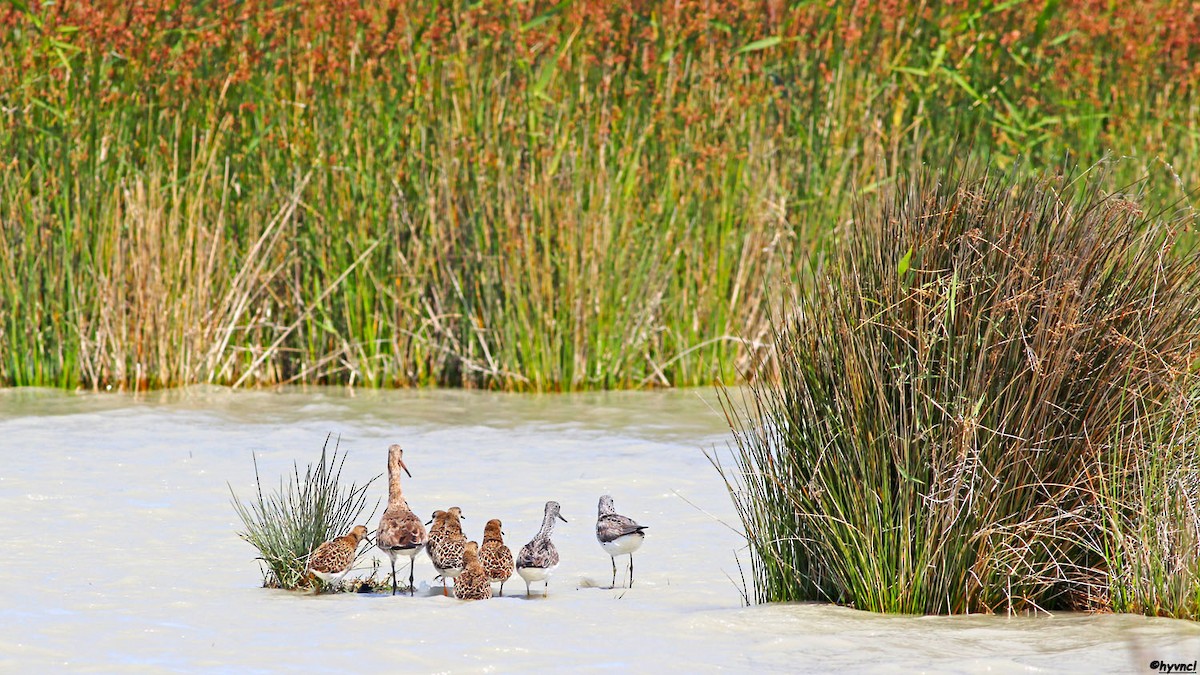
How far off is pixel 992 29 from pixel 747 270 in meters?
2.42

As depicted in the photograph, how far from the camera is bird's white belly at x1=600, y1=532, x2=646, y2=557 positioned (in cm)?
541

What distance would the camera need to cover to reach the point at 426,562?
6.14 m

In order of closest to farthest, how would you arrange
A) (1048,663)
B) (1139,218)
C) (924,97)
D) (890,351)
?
1. (1048,663)
2. (890,351)
3. (1139,218)
4. (924,97)

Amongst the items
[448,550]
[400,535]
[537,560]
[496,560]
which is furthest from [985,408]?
[400,535]

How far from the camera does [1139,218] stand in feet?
17.0

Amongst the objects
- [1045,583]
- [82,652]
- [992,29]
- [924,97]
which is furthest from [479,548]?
[992,29]

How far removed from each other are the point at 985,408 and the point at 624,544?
3.98ft

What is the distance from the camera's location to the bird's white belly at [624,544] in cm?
541

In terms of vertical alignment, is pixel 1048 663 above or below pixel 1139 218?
below

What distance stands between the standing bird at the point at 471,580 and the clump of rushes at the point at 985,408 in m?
0.77

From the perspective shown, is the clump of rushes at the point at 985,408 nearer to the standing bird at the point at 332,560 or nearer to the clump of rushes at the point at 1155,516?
the clump of rushes at the point at 1155,516

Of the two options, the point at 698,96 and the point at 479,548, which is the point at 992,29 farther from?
the point at 479,548

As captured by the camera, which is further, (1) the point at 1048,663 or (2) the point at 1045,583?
(2) the point at 1045,583

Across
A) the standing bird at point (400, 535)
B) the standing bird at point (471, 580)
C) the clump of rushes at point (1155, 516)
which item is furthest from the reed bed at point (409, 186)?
the clump of rushes at point (1155, 516)
